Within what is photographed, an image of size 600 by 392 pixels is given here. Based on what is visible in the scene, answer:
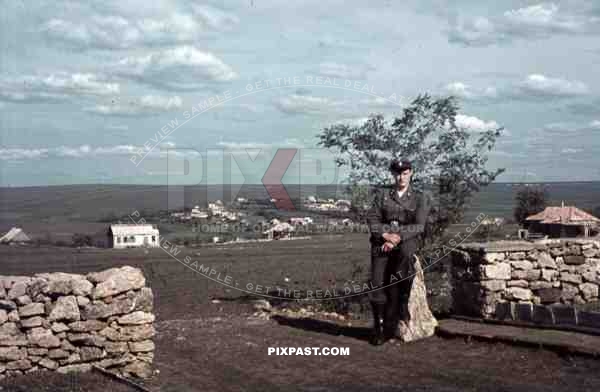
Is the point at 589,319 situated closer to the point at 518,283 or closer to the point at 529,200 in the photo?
the point at 518,283

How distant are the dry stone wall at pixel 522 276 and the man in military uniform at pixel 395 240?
1628 mm

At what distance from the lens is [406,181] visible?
9258 mm

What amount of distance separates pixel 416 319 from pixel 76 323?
445 cm

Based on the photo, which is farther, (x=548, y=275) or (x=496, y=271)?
(x=548, y=275)

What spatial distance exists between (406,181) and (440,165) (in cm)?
403

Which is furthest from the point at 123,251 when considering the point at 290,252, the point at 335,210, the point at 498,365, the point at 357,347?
the point at 498,365

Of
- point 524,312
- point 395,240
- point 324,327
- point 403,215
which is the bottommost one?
point 324,327

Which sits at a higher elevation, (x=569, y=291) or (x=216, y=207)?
(x=216, y=207)

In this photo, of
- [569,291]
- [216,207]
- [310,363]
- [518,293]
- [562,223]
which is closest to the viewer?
[310,363]

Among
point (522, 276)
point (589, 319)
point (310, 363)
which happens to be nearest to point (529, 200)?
point (522, 276)

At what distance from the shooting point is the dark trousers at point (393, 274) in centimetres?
927

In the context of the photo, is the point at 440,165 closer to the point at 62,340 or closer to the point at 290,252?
the point at 62,340

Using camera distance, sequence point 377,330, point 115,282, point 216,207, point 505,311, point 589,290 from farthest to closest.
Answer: point 216,207
point 589,290
point 505,311
point 377,330
point 115,282

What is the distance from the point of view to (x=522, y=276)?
437 inches
